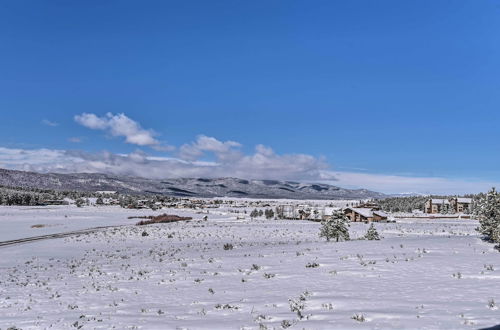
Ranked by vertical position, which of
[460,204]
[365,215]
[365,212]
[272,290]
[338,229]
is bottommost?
[272,290]

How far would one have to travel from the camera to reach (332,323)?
1251 cm

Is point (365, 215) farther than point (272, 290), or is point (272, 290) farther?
point (365, 215)

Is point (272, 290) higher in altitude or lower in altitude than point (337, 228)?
lower

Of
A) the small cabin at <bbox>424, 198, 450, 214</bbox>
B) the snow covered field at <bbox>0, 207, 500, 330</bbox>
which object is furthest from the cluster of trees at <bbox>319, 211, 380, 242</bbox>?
the small cabin at <bbox>424, 198, 450, 214</bbox>

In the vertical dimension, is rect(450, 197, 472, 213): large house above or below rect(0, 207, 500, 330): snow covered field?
above

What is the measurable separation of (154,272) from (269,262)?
6985 mm

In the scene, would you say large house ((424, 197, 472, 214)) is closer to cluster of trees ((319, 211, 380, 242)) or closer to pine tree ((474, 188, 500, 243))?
cluster of trees ((319, 211, 380, 242))

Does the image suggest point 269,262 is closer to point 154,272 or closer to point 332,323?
point 154,272

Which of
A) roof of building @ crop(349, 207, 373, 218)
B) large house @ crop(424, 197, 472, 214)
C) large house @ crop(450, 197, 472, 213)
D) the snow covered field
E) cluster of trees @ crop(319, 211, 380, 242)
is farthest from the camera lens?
large house @ crop(450, 197, 472, 213)

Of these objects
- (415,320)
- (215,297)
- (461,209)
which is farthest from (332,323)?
(461,209)

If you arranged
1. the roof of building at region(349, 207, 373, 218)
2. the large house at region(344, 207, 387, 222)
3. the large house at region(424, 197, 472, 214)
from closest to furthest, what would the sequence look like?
the large house at region(344, 207, 387, 222) < the roof of building at region(349, 207, 373, 218) < the large house at region(424, 197, 472, 214)

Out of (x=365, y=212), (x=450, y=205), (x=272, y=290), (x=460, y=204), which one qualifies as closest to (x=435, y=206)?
(x=450, y=205)

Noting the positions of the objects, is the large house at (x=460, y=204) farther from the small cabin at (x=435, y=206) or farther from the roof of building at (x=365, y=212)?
the roof of building at (x=365, y=212)

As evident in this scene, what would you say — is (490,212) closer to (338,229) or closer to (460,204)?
(338,229)
